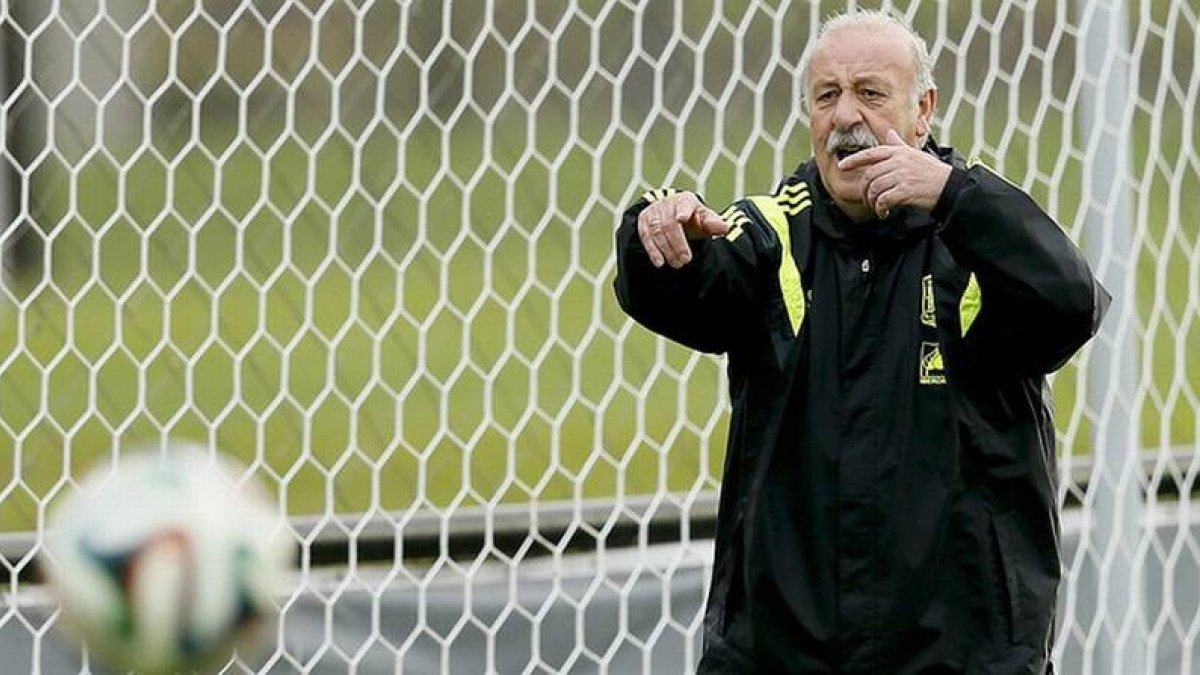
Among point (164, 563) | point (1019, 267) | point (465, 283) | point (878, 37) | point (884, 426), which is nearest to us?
point (1019, 267)

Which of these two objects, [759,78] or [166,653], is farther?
[759,78]

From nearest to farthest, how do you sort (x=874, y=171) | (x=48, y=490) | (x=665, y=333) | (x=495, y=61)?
(x=874, y=171), (x=665, y=333), (x=48, y=490), (x=495, y=61)

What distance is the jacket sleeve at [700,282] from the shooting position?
Answer: 2738mm

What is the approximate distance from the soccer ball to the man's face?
4.28 ft

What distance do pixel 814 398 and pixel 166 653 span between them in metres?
1.32

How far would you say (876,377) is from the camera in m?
2.72

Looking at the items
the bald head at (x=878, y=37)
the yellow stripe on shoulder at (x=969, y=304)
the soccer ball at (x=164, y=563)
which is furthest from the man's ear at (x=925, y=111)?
the soccer ball at (x=164, y=563)

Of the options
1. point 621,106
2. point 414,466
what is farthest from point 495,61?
point 414,466

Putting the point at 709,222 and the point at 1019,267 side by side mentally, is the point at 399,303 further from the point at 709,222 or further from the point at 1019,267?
the point at 1019,267

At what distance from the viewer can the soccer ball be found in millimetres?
3537

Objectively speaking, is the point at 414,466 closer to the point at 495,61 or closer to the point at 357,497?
the point at 357,497

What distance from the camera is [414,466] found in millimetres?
4297

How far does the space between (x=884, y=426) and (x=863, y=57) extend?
0.46 m

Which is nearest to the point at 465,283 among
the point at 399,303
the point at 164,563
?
the point at 399,303
